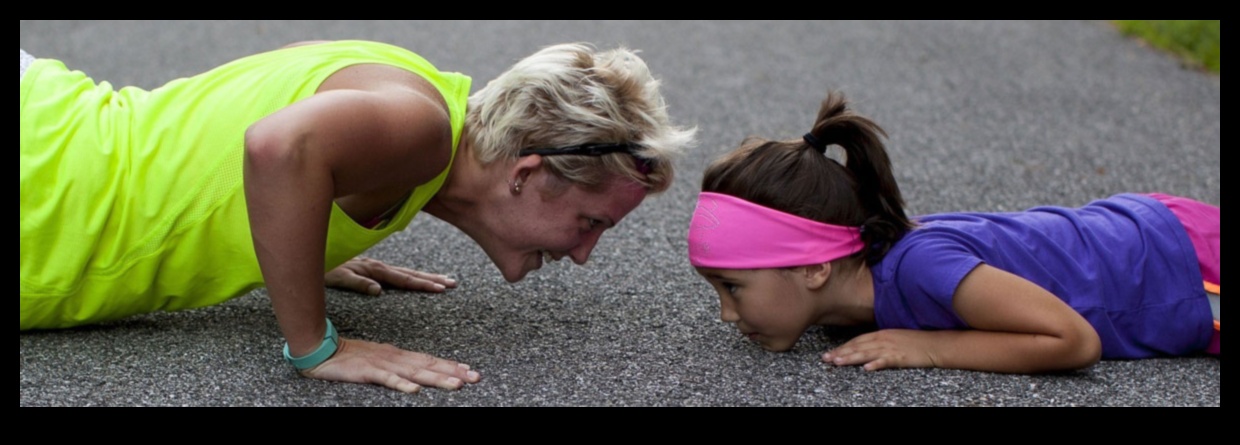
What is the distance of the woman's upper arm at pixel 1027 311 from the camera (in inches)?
104

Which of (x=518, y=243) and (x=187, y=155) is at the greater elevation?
(x=187, y=155)

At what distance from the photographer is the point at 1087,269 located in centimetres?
296

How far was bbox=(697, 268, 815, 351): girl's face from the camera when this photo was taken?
280 cm

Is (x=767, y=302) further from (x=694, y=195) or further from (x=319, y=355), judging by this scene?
(x=694, y=195)

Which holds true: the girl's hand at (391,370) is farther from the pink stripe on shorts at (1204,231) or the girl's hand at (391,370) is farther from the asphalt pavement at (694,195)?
the pink stripe on shorts at (1204,231)

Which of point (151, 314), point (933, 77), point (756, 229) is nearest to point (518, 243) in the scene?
point (756, 229)

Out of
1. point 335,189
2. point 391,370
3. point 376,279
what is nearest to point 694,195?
point 376,279

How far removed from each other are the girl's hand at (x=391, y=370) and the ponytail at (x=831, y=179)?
2.48ft

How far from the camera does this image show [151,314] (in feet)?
10.2

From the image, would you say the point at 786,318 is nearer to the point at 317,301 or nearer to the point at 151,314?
the point at 317,301

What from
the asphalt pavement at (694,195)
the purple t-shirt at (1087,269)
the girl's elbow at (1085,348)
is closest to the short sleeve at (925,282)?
the purple t-shirt at (1087,269)

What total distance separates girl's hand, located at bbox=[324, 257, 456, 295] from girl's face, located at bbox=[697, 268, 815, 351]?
895 millimetres

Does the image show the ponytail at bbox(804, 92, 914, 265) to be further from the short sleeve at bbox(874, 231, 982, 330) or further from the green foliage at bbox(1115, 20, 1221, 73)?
the green foliage at bbox(1115, 20, 1221, 73)

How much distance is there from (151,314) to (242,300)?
0.24 m
